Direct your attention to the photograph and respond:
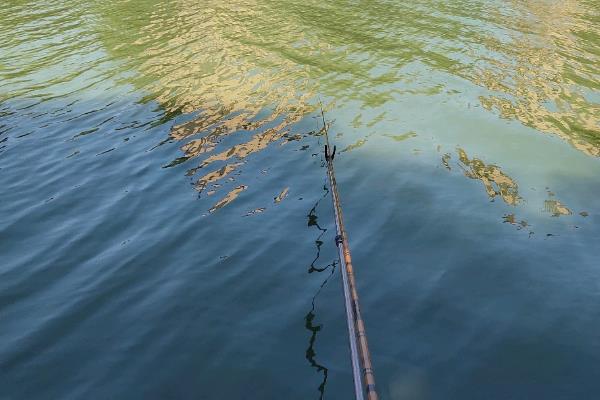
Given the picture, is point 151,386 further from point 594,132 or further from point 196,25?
point 196,25

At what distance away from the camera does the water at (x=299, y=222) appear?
7695mm

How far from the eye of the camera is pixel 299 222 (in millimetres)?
11312

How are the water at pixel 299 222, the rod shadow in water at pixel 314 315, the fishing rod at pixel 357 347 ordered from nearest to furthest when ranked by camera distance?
the fishing rod at pixel 357 347
the rod shadow in water at pixel 314 315
the water at pixel 299 222

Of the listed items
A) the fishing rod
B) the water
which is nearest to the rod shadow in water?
the water

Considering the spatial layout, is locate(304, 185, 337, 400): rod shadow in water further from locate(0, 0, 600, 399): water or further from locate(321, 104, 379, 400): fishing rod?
locate(321, 104, 379, 400): fishing rod

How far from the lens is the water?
7.70 meters

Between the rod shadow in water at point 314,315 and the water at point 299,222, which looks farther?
the water at point 299,222

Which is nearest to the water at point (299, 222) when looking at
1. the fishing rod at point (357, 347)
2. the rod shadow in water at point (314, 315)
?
the rod shadow in water at point (314, 315)

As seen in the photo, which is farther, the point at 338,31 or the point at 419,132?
the point at 338,31

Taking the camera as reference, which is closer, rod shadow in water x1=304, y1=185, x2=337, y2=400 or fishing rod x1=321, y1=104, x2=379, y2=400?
fishing rod x1=321, y1=104, x2=379, y2=400

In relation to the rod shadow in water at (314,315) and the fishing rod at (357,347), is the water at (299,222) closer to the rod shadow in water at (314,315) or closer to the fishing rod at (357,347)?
the rod shadow in water at (314,315)

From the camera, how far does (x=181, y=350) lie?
26.2ft

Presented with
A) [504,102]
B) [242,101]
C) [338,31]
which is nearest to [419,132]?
[504,102]

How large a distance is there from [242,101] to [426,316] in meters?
12.2
